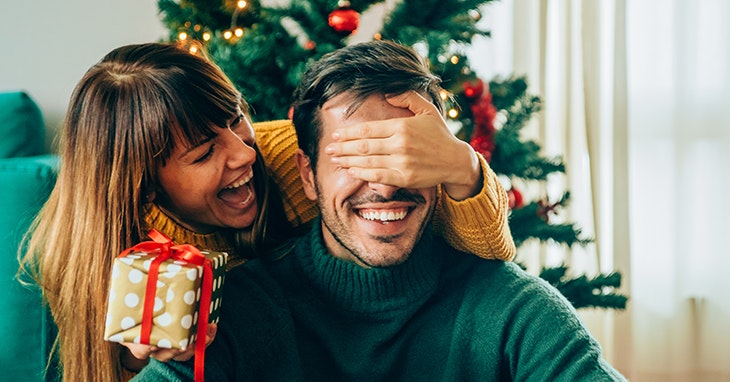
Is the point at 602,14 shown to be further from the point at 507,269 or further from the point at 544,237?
the point at 507,269

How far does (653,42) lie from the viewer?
2729mm

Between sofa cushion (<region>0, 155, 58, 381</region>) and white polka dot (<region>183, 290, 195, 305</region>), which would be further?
sofa cushion (<region>0, 155, 58, 381</region>)

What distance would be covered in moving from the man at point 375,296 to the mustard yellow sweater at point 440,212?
0.04m

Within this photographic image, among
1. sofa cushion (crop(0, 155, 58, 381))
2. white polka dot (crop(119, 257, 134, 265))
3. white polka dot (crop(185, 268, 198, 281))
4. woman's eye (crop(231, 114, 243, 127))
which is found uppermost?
woman's eye (crop(231, 114, 243, 127))

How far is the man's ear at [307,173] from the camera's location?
4.48ft

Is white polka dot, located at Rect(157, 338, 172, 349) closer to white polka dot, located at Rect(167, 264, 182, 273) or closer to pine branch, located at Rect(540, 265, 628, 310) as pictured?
white polka dot, located at Rect(167, 264, 182, 273)

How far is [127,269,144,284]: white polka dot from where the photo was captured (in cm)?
99

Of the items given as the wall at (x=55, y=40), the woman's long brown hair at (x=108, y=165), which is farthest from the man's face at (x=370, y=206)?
the wall at (x=55, y=40)

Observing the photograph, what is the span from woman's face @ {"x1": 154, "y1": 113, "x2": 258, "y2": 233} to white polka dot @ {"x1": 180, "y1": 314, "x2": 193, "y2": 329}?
Answer: 369 millimetres

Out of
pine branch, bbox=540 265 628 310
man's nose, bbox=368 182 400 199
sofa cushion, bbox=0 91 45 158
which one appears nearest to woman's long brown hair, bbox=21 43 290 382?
man's nose, bbox=368 182 400 199

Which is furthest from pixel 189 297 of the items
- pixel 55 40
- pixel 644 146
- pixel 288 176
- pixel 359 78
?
pixel 644 146

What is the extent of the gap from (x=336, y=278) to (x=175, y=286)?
0.35 metres

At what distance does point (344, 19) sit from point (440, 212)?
58 centimetres

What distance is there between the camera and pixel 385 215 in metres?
1.23
